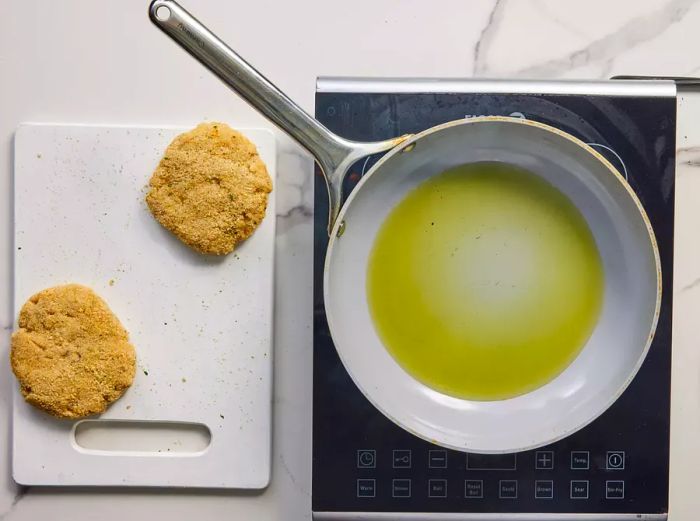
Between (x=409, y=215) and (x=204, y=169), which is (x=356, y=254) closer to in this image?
(x=409, y=215)

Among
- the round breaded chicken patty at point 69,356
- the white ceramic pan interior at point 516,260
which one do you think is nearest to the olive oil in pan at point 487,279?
the white ceramic pan interior at point 516,260

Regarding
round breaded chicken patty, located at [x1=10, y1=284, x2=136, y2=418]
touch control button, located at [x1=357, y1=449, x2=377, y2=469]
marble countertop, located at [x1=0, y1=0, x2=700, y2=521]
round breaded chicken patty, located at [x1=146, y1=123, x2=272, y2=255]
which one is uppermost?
marble countertop, located at [x1=0, y1=0, x2=700, y2=521]

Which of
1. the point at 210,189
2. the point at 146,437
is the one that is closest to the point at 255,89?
the point at 210,189

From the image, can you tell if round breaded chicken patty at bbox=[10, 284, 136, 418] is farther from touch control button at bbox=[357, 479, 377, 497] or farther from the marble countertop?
touch control button at bbox=[357, 479, 377, 497]

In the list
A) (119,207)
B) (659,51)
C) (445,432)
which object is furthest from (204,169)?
(659,51)

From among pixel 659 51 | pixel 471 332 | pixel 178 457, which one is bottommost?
pixel 178 457

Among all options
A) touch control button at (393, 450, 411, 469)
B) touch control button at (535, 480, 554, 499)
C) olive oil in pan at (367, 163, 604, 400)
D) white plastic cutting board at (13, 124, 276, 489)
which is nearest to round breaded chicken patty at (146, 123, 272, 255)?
white plastic cutting board at (13, 124, 276, 489)

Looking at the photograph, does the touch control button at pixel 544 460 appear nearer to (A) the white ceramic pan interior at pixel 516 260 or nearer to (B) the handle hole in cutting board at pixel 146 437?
(A) the white ceramic pan interior at pixel 516 260
